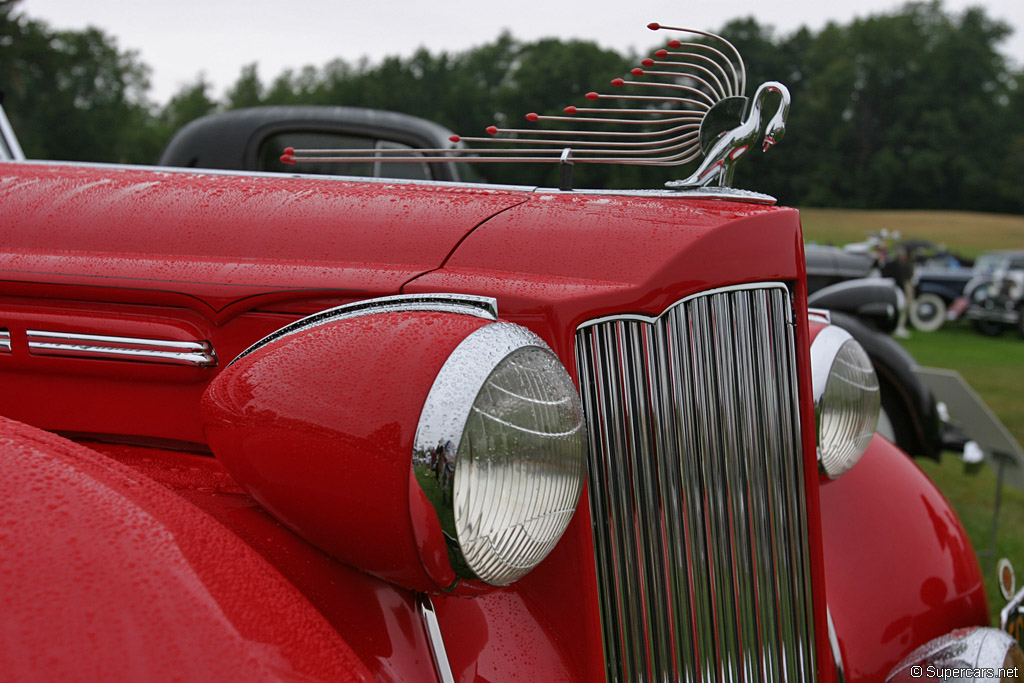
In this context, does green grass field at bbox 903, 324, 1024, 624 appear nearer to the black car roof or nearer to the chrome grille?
the chrome grille

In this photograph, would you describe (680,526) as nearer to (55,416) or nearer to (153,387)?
(153,387)

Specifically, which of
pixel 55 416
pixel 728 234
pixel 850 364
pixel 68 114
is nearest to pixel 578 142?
pixel 728 234

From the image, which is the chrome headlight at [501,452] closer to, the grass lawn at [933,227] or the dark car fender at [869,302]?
the dark car fender at [869,302]

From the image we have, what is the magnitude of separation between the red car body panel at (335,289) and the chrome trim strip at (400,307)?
3.3 inches

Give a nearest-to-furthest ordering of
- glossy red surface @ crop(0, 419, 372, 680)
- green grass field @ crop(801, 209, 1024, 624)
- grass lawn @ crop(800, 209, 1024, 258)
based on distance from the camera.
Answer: glossy red surface @ crop(0, 419, 372, 680)
green grass field @ crop(801, 209, 1024, 624)
grass lawn @ crop(800, 209, 1024, 258)

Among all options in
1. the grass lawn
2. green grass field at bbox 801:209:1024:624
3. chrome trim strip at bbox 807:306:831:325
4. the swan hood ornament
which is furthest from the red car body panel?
the grass lawn

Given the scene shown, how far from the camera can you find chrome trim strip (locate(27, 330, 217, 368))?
1377 mm

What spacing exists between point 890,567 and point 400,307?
1327 millimetres

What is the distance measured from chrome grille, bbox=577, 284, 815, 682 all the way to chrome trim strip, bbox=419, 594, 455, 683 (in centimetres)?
28

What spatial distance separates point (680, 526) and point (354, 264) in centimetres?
65

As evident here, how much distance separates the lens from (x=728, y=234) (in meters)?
1.41

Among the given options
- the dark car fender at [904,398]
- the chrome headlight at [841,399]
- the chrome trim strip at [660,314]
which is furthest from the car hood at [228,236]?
the dark car fender at [904,398]

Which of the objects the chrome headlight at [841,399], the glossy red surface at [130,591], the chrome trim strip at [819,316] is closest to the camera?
the glossy red surface at [130,591]

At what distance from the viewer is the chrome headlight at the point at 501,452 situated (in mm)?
975
